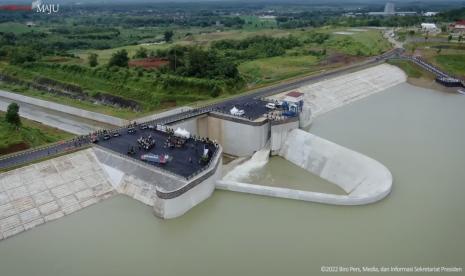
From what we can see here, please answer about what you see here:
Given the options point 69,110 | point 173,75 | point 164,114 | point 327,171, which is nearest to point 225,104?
point 164,114

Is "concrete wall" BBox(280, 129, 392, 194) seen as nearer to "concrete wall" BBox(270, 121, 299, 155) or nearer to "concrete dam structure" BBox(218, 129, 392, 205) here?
"concrete dam structure" BBox(218, 129, 392, 205)

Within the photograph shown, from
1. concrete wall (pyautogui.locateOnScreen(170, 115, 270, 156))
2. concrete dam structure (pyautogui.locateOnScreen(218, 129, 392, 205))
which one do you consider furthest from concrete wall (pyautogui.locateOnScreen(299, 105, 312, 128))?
concrete wall (pyautogui.locateOnScreen(170, 115, 270, 156))

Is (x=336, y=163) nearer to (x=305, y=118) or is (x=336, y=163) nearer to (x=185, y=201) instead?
(x=305, y=118)

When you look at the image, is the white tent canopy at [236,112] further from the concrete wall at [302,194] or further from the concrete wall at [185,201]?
the concrete wall at [302,194]

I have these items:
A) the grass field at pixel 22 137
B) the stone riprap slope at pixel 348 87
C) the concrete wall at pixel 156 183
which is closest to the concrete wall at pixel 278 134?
the concrete wall at pixel 156 183

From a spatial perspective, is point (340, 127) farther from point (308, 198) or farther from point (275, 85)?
point (308, 198)

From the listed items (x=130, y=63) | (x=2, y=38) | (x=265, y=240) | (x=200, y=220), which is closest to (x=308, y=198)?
(x=265, y=240)
